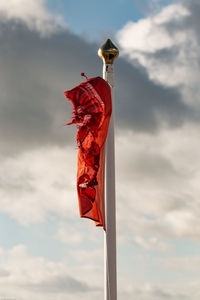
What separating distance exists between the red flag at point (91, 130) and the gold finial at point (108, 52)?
2.92 feet

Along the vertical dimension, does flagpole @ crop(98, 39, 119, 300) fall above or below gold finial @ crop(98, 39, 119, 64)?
below

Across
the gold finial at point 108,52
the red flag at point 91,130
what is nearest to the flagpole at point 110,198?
the gold finial at point 108,52

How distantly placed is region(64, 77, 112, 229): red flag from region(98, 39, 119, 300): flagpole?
1.11ft

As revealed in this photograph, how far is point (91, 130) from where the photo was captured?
2114 cm

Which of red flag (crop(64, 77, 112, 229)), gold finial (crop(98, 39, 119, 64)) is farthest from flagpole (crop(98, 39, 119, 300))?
red flag (crop(64, 77, 112, 229))

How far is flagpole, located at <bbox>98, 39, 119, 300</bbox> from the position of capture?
67.8 feet

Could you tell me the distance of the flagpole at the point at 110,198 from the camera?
67.8 ft

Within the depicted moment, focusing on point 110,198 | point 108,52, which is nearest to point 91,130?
point 110,198

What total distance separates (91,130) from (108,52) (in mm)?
2794

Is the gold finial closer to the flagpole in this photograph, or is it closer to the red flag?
the flagpole

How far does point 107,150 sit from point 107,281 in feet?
13.9

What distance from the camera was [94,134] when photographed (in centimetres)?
2114

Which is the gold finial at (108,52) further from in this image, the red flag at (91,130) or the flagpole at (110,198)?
the red flag at (91,130)

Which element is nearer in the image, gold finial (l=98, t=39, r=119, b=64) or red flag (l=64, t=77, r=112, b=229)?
red flag (l=64, t=77, r=112, b=229)
